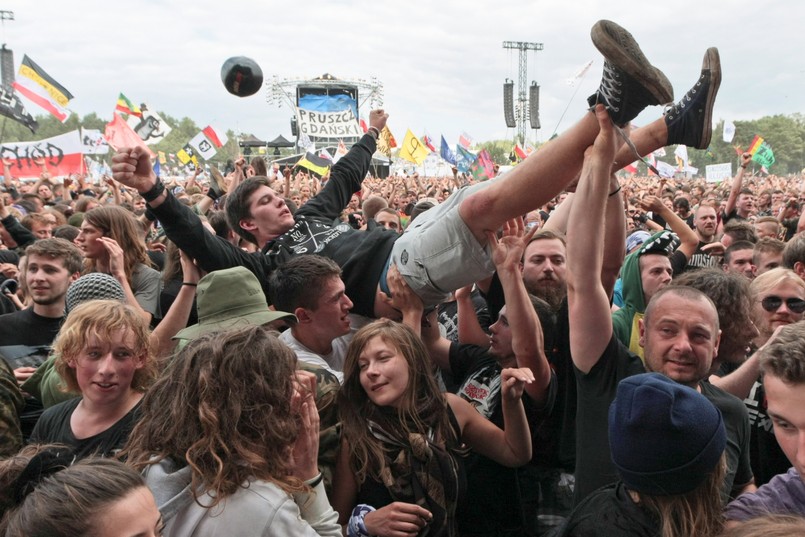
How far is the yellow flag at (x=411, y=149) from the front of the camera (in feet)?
58.7

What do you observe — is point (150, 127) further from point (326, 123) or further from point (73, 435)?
point (73, 435)

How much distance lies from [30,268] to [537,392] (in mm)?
2952

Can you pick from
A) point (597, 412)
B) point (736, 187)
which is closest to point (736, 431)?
point (597, 412)

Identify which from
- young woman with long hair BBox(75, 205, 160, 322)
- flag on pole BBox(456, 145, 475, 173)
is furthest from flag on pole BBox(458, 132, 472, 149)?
young woman with long hair BBox(75, 205, 160, 322)

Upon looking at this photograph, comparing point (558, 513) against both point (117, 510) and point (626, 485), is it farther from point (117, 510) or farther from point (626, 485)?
point (117, 510)

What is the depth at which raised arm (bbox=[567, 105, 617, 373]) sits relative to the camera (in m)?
2.25

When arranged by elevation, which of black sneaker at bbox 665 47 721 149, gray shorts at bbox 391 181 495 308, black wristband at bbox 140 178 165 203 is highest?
black sneaker at bbox 665 47 721 149

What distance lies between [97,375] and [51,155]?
13683mm

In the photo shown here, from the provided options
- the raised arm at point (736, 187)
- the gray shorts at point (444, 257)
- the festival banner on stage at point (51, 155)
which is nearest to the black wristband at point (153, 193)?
the gray shorts at point (444, 257)

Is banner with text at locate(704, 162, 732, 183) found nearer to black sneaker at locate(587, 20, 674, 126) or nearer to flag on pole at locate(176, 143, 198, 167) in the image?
flag on pole at locate(176, 143, 198, 167)

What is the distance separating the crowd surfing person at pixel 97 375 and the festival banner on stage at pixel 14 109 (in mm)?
12789

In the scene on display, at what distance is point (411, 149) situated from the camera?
59.3ft

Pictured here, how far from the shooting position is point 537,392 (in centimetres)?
284

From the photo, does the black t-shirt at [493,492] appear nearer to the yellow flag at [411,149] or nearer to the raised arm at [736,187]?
the raised arm at [736,187]
